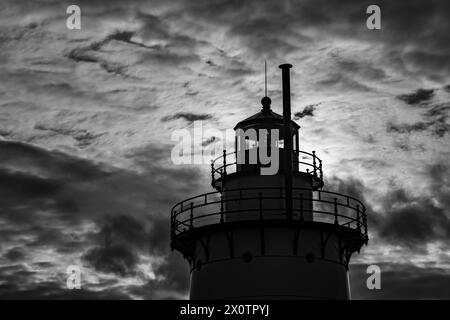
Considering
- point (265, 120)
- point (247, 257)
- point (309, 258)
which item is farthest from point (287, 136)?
point (247, 257)

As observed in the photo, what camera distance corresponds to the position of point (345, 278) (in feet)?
110

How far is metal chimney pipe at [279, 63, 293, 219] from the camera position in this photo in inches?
1247

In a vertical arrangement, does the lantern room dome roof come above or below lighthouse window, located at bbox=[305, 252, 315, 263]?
above

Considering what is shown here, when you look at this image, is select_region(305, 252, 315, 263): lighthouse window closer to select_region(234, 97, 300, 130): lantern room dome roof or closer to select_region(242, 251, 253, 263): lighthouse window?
select_region(242, 251, 253, 263): lighthouse window

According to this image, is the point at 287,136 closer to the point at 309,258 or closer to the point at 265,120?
the point at 265,120

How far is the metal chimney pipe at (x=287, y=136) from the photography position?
31.7 m

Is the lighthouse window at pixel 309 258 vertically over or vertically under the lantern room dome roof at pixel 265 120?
under

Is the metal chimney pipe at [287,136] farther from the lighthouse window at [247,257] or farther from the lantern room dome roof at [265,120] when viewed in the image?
the lighthouse window at [247,257]

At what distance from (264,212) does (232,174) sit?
2.20 meters

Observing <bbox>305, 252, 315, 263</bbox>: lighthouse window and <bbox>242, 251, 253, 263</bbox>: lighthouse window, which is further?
<bbox>305, 252, 315, 263</bbox>: lighthouse window

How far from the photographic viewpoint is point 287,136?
32281 millimetres

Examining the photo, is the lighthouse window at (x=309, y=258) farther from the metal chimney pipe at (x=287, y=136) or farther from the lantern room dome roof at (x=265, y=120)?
the lantern room dome roof at (x=265, y=120)

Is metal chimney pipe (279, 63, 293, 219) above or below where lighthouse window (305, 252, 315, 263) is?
above

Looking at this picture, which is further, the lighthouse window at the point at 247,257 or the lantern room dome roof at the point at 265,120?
the lantern room dome roof at the point at 265,120
